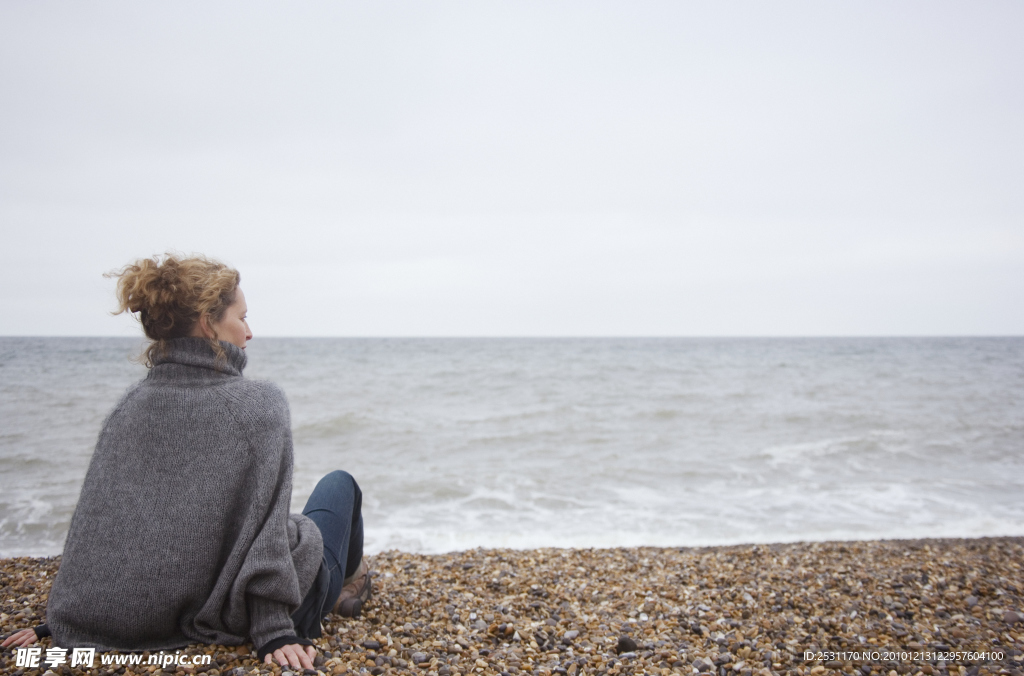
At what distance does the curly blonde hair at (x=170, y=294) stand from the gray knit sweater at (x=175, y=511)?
65mm

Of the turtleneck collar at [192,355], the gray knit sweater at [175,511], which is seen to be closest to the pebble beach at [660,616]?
the gray knit sweater at [175,511]

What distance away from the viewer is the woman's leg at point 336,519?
267 centimetres

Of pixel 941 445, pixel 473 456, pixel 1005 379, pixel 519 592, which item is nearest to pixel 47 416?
pixel 473 456

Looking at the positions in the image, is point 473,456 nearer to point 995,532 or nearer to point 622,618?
point 622,618

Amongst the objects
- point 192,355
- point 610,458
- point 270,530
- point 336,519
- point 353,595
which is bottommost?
point 610,458

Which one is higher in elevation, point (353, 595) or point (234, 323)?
point (234, 323)

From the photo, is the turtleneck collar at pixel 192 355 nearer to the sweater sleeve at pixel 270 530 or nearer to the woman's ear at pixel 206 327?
the woman's ear at pixel 206 327

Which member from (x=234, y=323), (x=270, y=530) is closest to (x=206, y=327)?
(x=234, y=323)

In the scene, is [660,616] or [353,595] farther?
[660,616]

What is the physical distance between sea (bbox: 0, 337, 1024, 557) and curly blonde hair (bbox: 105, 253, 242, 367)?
17 cm

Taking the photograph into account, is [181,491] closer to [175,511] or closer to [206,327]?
[175,511]

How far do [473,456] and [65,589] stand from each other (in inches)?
286

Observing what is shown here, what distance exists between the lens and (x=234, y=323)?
2166 mm

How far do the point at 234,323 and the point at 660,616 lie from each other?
286 cm
